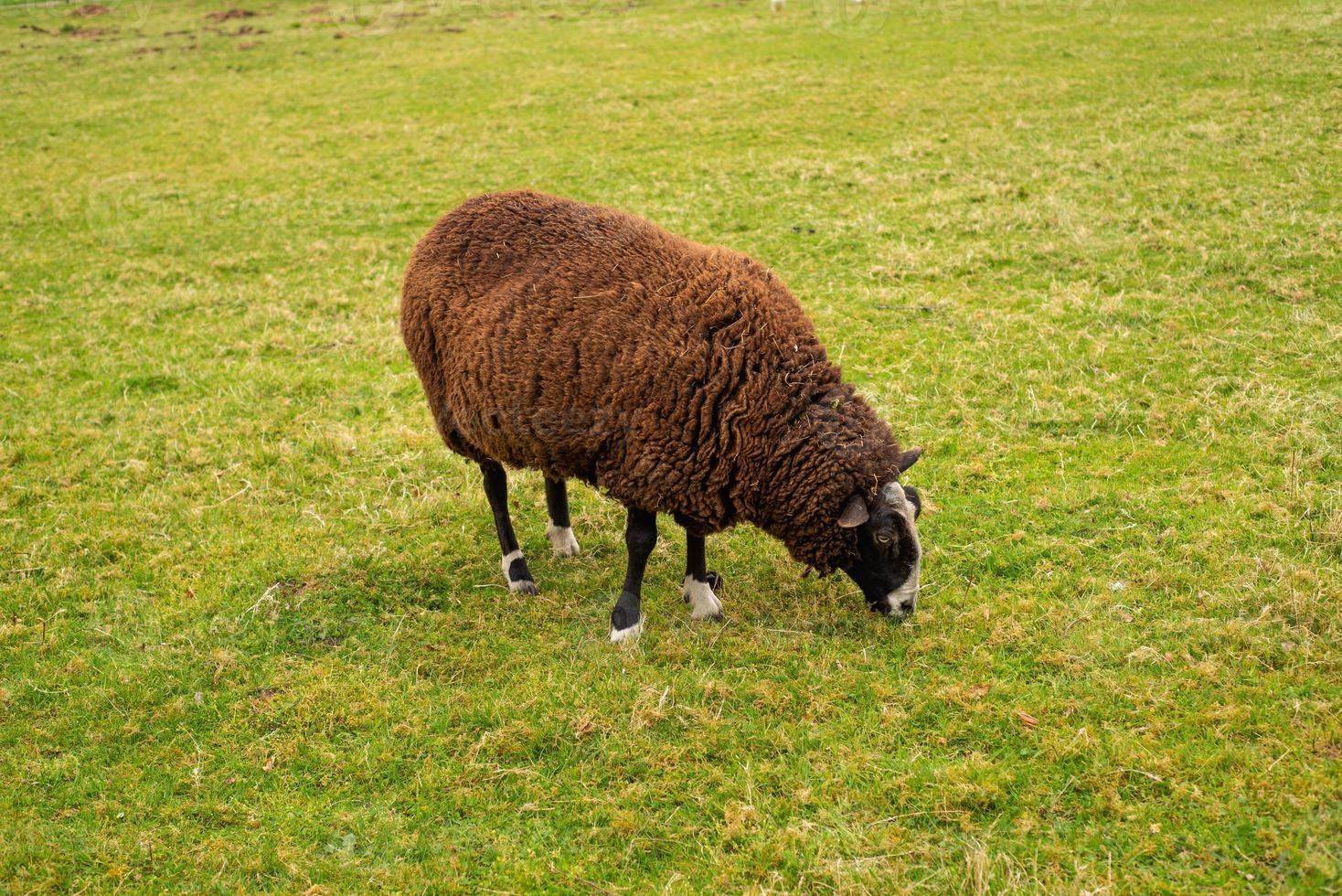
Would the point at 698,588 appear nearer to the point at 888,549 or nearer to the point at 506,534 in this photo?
the point at 888,549

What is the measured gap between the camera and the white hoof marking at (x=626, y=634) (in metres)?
6.45

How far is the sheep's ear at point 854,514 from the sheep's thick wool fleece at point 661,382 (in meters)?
0.06

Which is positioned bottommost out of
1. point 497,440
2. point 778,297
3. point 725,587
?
point 725,587

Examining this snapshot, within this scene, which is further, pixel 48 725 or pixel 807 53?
pixel 807 53

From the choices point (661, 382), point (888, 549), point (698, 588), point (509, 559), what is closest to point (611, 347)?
point (661, 382)

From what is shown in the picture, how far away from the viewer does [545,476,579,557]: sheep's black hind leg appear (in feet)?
24.6

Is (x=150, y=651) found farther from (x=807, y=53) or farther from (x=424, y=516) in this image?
(x=807, y=53)

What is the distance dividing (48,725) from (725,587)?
13.8 feet

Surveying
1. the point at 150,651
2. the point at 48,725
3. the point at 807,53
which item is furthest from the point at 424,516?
the point at 807,53

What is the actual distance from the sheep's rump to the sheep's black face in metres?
0.80

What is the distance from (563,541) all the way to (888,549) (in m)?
2.56

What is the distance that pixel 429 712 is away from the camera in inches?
231

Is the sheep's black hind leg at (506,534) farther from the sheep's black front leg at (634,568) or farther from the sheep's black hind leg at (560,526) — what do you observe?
the sheep's black front leg at (634,568)

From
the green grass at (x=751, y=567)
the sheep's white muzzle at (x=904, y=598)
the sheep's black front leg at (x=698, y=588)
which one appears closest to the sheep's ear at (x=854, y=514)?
the sheep's white muzzle at (x=904, y=598)
